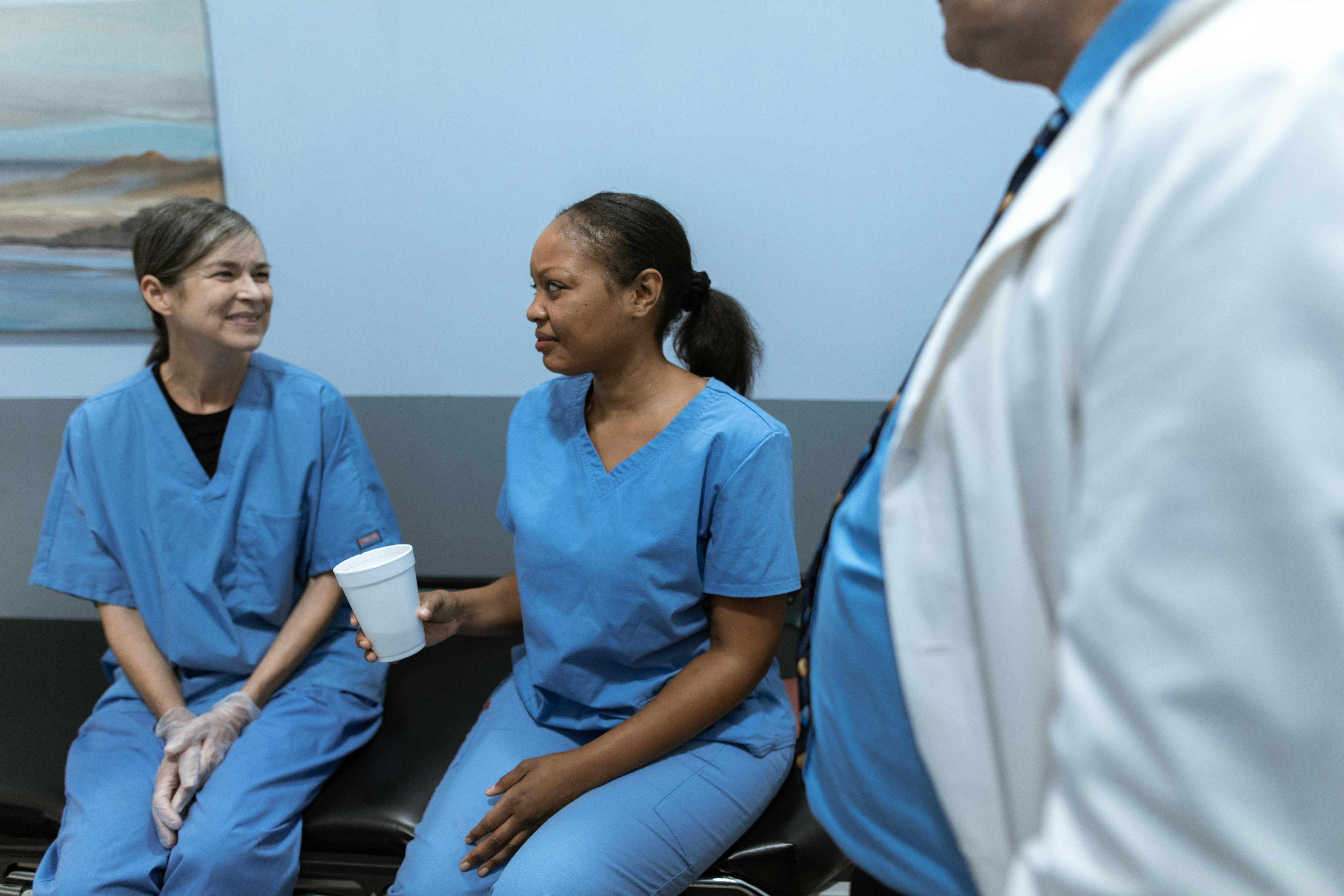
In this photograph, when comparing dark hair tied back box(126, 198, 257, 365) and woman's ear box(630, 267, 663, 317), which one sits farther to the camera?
dark hair tied back box(126, 198, 257, 365)

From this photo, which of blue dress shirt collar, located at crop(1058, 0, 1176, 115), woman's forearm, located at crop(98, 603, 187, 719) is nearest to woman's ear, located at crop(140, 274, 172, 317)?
woman's forearm, located at crop(98, 603, 187, 719)

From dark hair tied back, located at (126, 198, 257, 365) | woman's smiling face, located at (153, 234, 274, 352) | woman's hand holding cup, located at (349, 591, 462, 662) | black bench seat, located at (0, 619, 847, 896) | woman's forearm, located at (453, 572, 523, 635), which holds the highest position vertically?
dark hair tied back, located at (126, 198, 257, 365)

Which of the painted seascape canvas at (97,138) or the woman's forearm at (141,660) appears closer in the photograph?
the woman's forearm at (141,660)

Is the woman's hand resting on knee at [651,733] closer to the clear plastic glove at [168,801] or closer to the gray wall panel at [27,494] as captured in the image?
the clear plastic glove at [168,801]

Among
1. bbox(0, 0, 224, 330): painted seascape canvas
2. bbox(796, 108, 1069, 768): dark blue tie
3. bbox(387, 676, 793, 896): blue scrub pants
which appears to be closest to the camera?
bbox(796, 108, 1069, 768): dark blue tie

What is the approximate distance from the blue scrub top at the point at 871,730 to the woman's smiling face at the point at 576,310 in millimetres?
728

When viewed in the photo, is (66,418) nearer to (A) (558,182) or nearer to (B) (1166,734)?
(A) (558,182)

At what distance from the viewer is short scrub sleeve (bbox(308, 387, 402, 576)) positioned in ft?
5.24

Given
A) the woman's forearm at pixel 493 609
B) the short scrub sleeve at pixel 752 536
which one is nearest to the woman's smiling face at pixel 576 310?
the short scrub sleeve at pixel 752 536

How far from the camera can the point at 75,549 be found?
61.1 inches

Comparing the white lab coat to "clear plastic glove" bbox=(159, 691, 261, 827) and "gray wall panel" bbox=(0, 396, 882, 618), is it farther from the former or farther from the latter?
"gray wall panel" bbox=(0, 396, 882, 618)

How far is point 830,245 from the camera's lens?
1998 mm

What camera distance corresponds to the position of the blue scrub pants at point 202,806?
4.04 ft

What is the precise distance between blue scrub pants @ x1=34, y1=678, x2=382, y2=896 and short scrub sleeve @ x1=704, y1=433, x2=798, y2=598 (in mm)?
751
